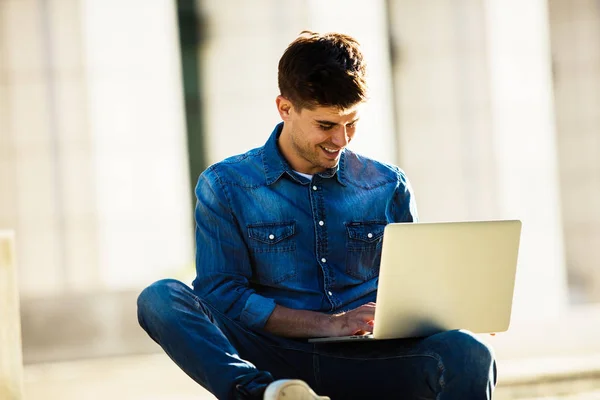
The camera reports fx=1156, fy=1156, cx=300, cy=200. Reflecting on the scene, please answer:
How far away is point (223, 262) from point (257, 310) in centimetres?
15

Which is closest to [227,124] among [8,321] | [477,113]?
[477,113]

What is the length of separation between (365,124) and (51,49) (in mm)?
2056

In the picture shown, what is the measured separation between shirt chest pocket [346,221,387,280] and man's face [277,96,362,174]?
0.54 feet

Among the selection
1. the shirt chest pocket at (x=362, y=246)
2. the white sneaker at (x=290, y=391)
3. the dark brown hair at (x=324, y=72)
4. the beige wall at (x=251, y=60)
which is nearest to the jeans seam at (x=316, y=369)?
the shirt chest pocket at (x=362, y=246)

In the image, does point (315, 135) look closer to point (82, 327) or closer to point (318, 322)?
point (318, 322)

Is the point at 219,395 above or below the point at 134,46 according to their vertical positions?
below

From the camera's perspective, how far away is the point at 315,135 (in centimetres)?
273

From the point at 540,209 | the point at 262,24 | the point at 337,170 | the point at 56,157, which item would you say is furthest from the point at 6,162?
the point at 337,170

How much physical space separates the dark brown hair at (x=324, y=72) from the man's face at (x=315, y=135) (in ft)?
0.07

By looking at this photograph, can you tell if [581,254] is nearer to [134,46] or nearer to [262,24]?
[262,24]

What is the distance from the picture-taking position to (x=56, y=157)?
7328mm

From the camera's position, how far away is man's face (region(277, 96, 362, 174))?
2707 millimetres

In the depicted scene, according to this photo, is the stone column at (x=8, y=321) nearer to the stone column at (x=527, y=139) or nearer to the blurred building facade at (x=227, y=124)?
the blurred building facade at (x=227, y=124)

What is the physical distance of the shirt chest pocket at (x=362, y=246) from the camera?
2781 mm
